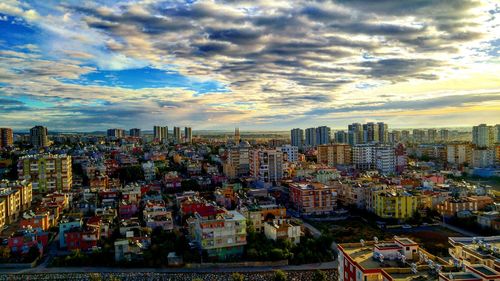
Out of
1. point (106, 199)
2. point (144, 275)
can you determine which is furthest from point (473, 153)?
point (144, 275)

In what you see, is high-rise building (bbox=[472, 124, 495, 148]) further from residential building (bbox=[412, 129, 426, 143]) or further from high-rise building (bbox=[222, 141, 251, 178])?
high-rise building (bbox=[222, 141, 251, 178])

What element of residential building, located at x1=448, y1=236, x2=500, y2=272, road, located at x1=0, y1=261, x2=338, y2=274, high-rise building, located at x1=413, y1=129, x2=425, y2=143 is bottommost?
road, located at x1=0, y1=261, x2=338, y2=274

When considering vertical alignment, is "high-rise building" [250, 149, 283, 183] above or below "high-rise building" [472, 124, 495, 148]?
below

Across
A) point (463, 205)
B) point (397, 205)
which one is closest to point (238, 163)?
point (397, 205)

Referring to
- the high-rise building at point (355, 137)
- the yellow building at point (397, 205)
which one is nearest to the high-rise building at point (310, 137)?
the high-rise building at point (355, 137)

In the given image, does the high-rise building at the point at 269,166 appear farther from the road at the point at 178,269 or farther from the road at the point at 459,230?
the road at the point at 178,269

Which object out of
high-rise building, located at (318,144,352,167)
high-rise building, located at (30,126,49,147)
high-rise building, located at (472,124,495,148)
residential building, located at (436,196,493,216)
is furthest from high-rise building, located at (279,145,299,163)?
high-rise building, located at (30,126,49,147)
